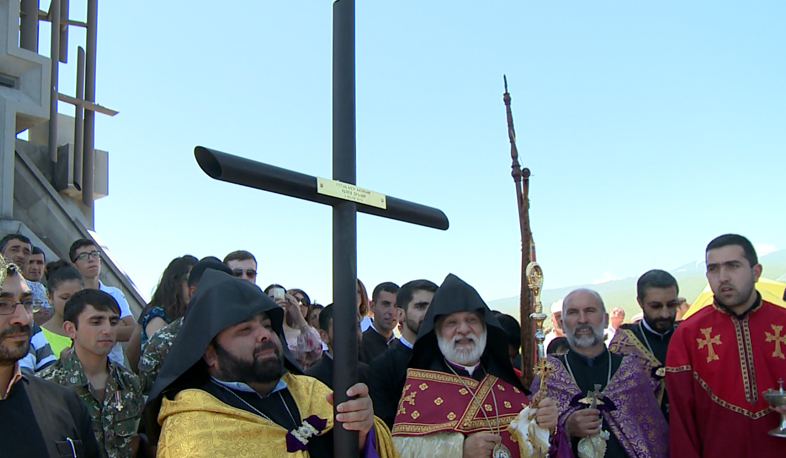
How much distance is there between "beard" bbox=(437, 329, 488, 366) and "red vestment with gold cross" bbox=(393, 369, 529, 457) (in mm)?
108

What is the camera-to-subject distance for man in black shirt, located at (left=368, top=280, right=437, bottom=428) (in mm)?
4645

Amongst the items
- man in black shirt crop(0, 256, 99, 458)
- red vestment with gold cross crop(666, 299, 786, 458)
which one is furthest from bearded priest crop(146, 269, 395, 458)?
red vestment with gold cross crop(666, 299, 786, 458)

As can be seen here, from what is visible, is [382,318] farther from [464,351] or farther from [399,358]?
[464,351]

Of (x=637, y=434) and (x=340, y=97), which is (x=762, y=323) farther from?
(x=340, y=97)

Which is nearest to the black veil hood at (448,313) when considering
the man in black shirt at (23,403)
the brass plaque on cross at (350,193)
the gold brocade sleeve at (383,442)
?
the gold brocade sleeve at (383,442)

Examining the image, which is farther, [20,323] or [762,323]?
[762,323]

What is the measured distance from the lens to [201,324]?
3449 millimetres

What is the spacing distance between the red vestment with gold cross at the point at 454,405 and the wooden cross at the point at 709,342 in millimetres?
1347

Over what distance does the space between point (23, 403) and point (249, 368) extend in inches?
39.0

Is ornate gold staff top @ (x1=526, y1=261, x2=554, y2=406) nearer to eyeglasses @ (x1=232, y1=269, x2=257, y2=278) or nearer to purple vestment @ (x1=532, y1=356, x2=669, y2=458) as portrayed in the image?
purple vestment @ (x1=532, y1=356, x2=669, y2=458)

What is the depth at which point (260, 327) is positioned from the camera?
3559mm

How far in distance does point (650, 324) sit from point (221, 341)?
375 cm

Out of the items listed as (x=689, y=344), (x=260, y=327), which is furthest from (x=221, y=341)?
(x=689, y=344)

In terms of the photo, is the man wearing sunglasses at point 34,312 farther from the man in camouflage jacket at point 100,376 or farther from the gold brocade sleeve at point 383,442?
the gold brocade sleeve at point 383,442
